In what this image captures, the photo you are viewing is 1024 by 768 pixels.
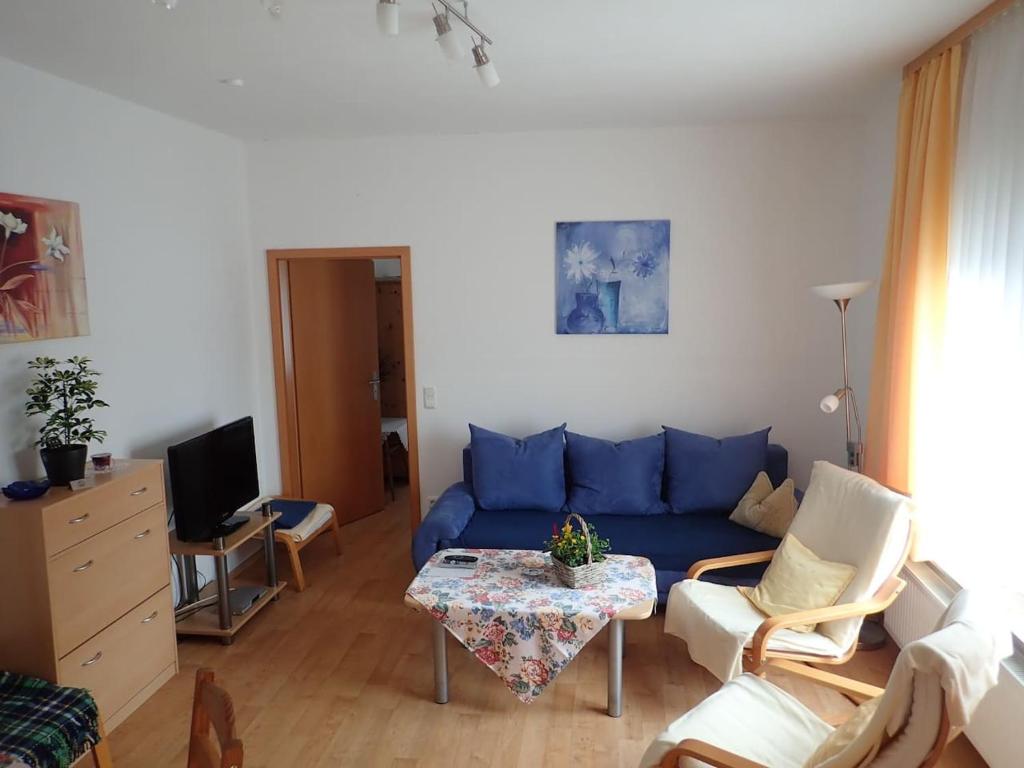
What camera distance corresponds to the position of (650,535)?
12.1 feet

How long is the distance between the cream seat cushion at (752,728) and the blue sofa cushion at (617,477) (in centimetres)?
171

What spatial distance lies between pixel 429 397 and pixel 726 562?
2198 millimetres

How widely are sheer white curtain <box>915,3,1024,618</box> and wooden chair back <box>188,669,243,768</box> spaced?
2.53 m

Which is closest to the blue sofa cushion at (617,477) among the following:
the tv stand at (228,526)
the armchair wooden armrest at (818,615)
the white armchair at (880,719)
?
the armchair wooden armrest at (818,615)

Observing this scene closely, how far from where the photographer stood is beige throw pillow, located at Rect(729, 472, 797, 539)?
365cm

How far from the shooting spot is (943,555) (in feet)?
9.64

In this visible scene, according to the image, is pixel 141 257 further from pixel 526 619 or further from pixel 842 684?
pixel 842 684

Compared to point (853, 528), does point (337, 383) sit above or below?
above

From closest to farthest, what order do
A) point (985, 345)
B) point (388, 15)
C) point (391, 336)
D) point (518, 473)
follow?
1. point (388, 15)
2. point (985, 345)
3. point (518, 473)
4. point (391, 336)

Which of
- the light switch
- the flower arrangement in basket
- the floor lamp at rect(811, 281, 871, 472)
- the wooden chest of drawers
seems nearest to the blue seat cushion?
the floor lamp at rect(811, 281, 871, 472)


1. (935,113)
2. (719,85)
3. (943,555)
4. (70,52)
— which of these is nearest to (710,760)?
(943,555)

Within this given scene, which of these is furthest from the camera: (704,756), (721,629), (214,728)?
(721,629)

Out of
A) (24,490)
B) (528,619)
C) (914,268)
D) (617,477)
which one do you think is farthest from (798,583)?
(24,490)

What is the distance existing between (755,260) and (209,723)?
12.4 feet
